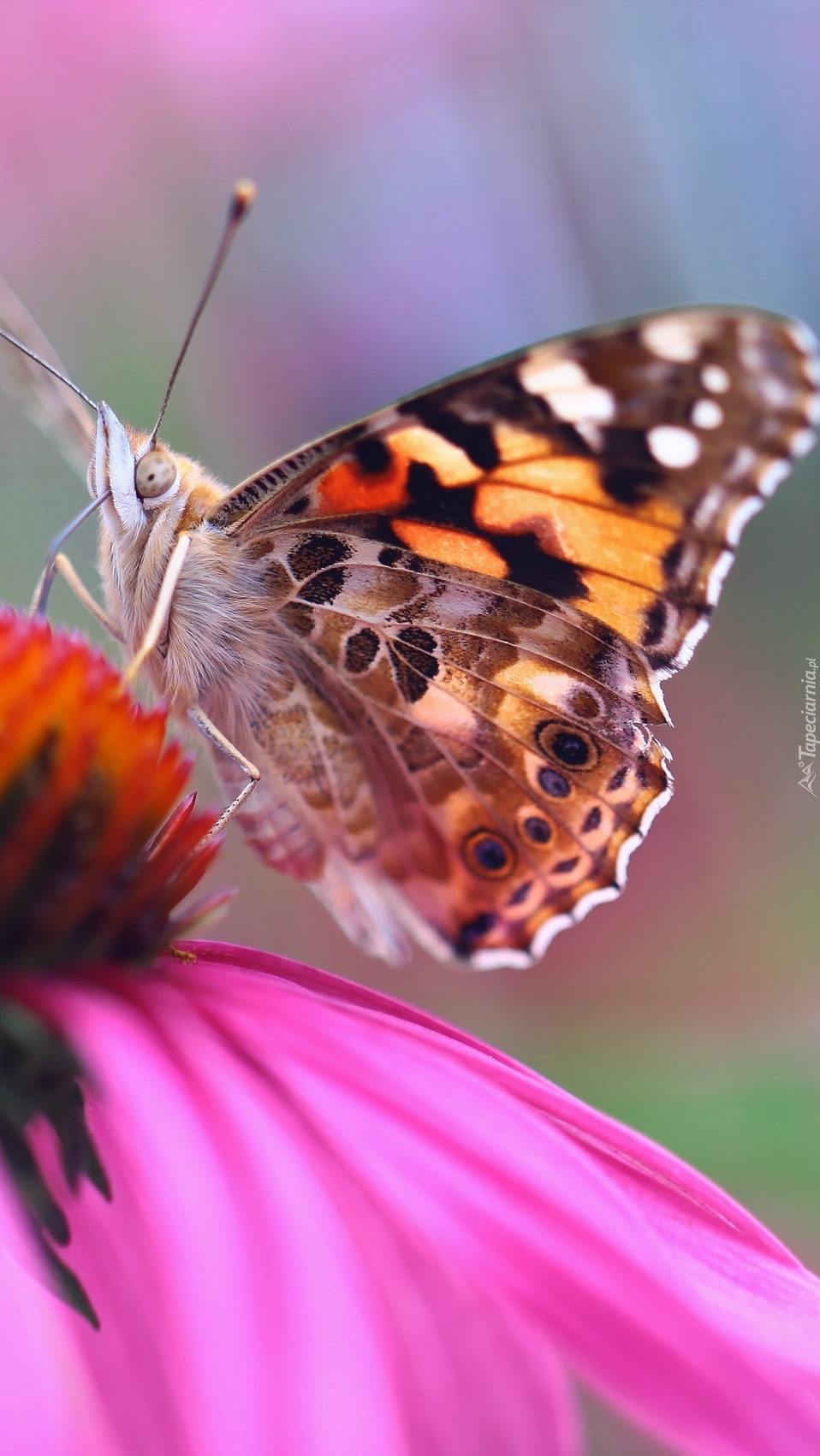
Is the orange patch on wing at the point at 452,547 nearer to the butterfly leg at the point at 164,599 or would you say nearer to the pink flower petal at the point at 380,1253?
the butterfly leg at the point at 164,599

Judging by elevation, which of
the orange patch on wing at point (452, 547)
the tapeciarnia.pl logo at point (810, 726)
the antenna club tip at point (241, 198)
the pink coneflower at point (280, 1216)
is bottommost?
the tapeciarnia.pl logo at point (810, 726)

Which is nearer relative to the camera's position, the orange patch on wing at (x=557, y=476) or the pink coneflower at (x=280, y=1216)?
the pink coneflower at (x=280, y=1216)

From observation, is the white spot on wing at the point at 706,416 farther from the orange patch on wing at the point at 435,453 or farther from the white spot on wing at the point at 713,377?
the orange patch on wing at the point at 435,453

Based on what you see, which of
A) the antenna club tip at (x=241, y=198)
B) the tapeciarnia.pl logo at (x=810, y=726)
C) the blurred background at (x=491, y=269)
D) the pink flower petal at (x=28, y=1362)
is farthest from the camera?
the blurred background at (x=491, y=269)

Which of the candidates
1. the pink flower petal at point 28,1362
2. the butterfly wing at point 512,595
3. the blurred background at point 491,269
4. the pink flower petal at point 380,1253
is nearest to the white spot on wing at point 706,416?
the butterfly wing at point 512,595

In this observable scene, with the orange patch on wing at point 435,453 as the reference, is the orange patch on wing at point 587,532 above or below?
below

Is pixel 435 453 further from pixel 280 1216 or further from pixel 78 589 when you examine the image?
pixel 280 1216

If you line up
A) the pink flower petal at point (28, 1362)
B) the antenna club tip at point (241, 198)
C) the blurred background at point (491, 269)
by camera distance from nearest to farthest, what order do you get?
the pink flower petal at point (28, 1362), the antenna club tip at point (241, 198), the blurred background at point (491, 269)

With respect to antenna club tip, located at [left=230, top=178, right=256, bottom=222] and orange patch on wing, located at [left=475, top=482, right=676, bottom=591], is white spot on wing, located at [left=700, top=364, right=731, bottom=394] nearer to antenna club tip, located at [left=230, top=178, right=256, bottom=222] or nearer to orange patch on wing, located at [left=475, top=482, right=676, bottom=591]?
orange patch on wing, located at [left=475, top=482, right=676, bottom=591]
